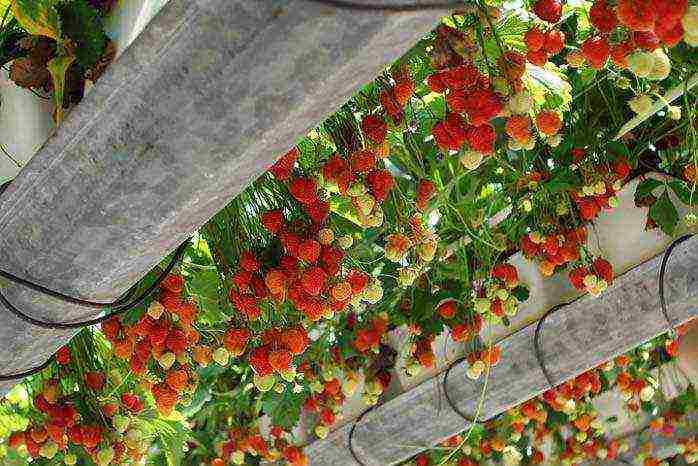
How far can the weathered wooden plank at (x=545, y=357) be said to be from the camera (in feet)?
7.70

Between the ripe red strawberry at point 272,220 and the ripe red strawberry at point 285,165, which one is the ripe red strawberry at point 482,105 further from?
the ripe red strawberry at point 272,220

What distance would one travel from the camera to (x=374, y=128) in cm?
177

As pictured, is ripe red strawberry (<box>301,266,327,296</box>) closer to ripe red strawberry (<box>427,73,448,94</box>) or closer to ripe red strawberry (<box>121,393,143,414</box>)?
ripe red strawberry (<box>427,73,448,94</box>)

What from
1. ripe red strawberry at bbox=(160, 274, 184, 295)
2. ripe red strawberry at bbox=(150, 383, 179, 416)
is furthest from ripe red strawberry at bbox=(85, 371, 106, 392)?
ripe red strawberry at bbox=(160, 274, 184, 295)

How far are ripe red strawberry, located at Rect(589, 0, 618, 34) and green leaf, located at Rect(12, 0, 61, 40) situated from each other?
70 cm

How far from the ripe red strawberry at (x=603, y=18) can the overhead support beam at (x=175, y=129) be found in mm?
370

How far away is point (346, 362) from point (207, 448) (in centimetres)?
93

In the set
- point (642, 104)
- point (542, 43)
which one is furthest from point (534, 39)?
point (642, 104)

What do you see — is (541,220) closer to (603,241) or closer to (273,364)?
(603,241)

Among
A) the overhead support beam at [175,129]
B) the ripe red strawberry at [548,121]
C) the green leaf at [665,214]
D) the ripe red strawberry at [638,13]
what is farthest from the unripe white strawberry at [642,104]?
the overhead support beam at [175,129]

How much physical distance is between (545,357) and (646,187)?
48 cm

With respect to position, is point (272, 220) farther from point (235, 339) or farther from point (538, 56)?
point (538, 56)

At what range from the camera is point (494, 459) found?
395 centimetres

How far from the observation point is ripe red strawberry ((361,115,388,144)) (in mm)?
1765
